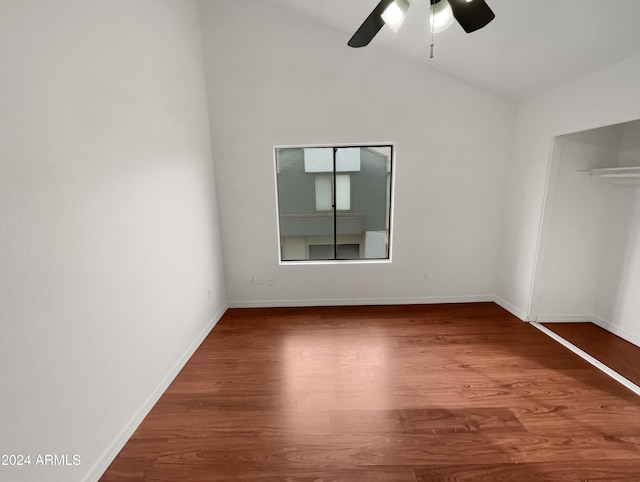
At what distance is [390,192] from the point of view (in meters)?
3.35

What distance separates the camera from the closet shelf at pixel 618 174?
7.61ft

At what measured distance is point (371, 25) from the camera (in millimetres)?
1509

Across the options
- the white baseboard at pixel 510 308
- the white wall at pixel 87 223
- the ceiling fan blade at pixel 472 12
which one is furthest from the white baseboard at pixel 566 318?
the white wall at pixel 87 223

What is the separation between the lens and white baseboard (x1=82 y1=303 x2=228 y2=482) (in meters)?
1.45

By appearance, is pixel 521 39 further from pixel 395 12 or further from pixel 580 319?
pixel 580 319

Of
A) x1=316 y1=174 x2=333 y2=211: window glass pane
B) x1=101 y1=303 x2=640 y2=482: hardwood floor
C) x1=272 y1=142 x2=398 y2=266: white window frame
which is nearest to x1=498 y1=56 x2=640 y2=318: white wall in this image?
x1=101 y1=303 x2=640 y2=482: hardwood floor

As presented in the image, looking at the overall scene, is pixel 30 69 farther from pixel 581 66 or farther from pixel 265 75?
pixel 581 66

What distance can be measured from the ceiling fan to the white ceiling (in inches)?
29.2

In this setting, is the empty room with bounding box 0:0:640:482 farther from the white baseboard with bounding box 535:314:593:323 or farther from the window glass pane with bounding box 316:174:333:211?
the window glass pane with bounding box 316:174:333:211

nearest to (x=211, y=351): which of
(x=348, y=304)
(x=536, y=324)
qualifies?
(x=348, y=304)

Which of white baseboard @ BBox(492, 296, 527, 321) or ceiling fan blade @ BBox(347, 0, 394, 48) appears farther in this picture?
white baseboard @ BBox(492, 296, 527, 321)

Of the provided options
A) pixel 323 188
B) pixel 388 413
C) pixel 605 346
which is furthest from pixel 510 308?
pixel 323 188

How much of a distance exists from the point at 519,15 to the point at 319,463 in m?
3.29

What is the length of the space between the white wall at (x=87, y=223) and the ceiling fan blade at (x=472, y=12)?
1973 mm
